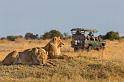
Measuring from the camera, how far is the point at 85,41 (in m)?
31.8

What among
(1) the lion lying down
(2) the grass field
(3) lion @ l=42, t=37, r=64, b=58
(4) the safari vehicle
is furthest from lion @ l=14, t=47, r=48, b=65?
(4) the safari vehicle

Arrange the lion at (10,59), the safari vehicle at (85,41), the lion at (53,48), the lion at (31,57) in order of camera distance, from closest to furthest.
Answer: the lion at (31,57) → the lion at (10,59) → the lion at (53,48) → the safari vehicle at (85,41)

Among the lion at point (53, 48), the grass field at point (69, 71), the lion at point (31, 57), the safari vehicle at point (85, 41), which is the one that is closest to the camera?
the grass field at point (69, 71)

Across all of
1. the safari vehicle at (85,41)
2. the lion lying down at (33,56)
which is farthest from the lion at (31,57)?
the safari vehicle at (85,41)

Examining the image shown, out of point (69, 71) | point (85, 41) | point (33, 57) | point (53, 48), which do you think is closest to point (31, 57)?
point (33, 57)

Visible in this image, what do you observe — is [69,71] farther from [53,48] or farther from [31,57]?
[53,48]

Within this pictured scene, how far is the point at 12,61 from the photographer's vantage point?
2006cm

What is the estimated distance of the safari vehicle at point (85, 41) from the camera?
103 ft

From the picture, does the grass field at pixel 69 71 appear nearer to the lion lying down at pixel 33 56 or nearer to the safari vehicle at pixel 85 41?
the lion lying down at pixel 33 56

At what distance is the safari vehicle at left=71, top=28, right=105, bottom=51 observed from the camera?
1241 inches

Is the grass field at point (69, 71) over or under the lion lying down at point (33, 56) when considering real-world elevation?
under

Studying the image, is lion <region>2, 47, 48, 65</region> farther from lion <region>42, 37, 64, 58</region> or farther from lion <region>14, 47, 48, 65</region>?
lion <region>42, 37, 64, 58</region>

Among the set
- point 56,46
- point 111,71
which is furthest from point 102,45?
point 111,71

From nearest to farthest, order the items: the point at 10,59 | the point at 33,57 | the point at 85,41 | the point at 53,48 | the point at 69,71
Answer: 1. the point at 69,71
2. the point at 33,57
3. the point at 10,59
4. the point at 53,48
5. the point at 85,41
